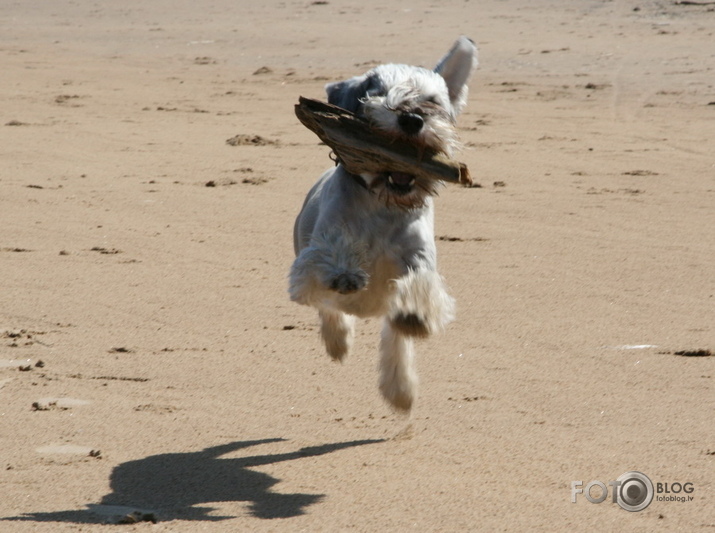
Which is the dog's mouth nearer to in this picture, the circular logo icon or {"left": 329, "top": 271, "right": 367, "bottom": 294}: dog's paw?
{"left": 329, "top": 271, "right": 367, "bottom": 294}: dog's paw

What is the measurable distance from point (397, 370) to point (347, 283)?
0.74m

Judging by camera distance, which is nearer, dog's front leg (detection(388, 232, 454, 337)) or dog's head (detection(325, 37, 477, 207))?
dog's head (detection(325, 37, 477, 207))

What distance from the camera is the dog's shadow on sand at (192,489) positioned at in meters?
4.16

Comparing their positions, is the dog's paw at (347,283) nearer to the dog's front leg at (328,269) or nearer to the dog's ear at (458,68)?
the dog's front leg at (328,269)

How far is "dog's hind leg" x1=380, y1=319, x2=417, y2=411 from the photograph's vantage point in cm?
509

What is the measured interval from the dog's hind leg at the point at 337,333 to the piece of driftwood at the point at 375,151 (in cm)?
115

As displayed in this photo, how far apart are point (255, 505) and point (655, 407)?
2.08 meters

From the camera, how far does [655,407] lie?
17.5ft

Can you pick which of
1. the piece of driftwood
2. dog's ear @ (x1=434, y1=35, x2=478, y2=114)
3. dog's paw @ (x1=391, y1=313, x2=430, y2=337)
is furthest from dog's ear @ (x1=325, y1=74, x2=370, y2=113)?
dog's paw @ (x1=391, y1=313, x2=430, y2=337)

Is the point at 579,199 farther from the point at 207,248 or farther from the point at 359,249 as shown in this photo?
the point at 359,249

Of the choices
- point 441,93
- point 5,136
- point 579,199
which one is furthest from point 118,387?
point 5,136

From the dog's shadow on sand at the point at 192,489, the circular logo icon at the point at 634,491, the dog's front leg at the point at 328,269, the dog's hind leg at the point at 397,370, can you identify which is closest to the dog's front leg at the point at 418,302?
the dog's front leg at the point at 328,269

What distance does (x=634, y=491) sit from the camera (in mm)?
4367
